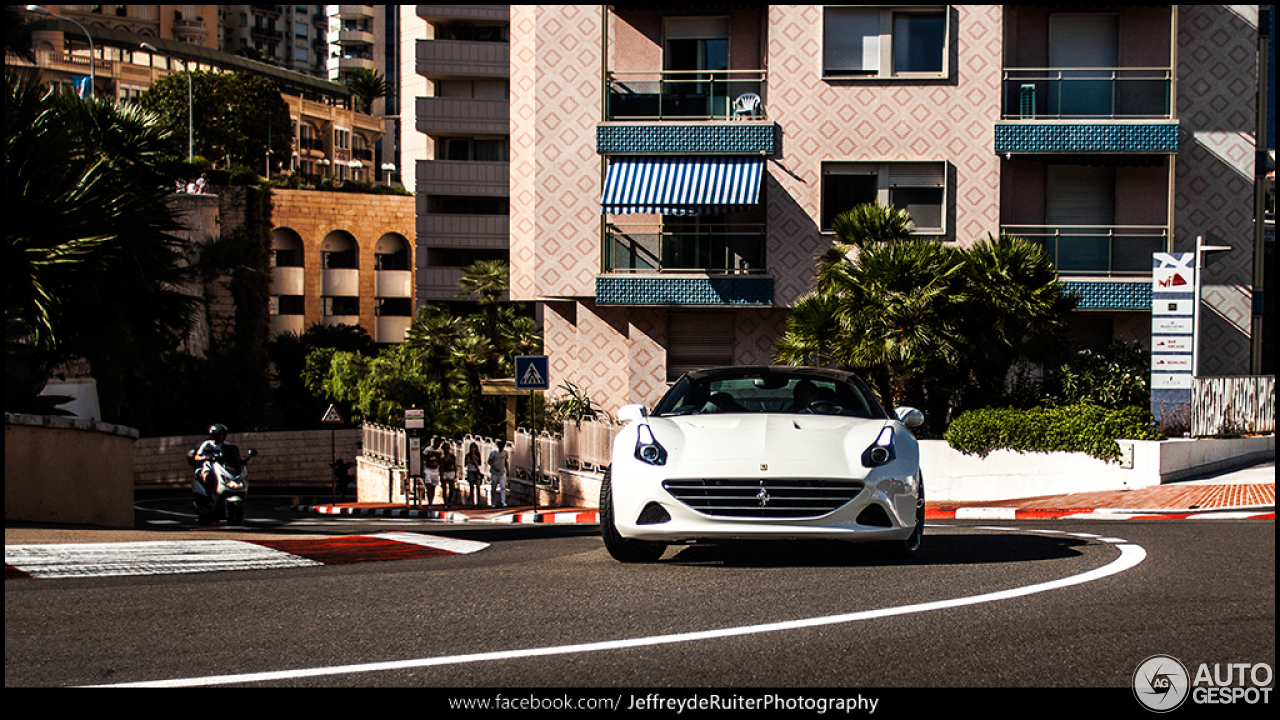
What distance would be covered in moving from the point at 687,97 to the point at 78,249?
15255 millimetres

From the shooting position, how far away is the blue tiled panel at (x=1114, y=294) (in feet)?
92.0

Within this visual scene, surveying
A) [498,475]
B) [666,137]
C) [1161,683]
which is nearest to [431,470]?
[498,475]

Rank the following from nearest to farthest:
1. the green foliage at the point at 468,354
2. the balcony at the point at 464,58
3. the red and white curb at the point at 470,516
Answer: the red and white curb at the point at 470,516, the green foliage at the point at 468,354, the balcony at the point at 464,58

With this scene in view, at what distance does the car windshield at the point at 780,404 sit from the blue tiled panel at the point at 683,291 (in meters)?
19.1

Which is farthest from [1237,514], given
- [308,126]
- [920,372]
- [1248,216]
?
[308,126]

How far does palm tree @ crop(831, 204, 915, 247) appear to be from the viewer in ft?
79.7

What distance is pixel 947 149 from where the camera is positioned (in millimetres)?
28969

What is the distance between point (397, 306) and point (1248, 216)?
2458 inches

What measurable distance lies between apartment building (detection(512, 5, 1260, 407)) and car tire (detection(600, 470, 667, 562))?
65.5ft

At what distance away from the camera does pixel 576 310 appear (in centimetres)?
3130

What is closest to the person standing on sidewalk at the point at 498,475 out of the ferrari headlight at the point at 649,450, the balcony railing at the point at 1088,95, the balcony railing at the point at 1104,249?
the balcony railing at the point at 1104,249

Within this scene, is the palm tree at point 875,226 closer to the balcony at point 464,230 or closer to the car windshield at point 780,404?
the car windshield at point 780,404

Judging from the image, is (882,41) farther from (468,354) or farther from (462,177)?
(462,177)
